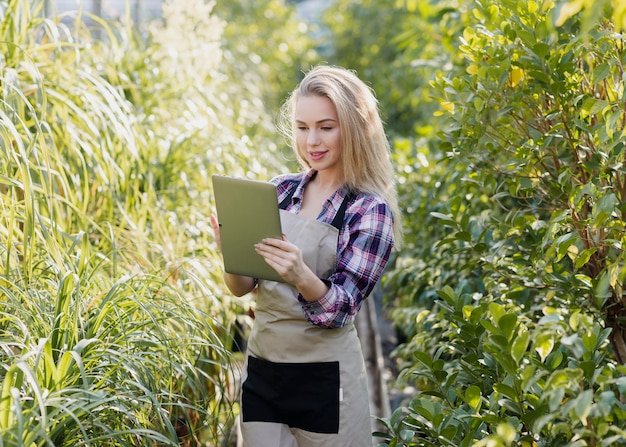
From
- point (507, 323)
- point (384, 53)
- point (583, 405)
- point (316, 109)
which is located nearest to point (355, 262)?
point (316, 109)

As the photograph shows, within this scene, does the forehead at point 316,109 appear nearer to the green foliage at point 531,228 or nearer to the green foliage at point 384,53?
the green foliage at point 531,228

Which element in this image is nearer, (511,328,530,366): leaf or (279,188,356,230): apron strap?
(511,328,530,366): leaf

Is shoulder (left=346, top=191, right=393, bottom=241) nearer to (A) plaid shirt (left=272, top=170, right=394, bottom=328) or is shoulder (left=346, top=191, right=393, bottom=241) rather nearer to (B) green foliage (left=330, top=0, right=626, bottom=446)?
(A) plaid shirt (left=272, top=170, right=394, bottom=328)

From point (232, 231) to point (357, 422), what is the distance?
2.03 feet

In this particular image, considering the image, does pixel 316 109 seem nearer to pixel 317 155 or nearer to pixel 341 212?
pixel 317 155

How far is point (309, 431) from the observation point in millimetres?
2391

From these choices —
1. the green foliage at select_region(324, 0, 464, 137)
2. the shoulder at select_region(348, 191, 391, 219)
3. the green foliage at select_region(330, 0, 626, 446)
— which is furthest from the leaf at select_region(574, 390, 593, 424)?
the green foliage at select_region(324, 0, 464, 137)

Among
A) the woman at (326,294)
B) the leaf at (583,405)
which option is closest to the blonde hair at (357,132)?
the woman at (326,294)

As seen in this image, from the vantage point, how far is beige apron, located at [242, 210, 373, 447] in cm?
237

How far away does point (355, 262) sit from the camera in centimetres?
234

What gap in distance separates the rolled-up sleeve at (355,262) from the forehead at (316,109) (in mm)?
254

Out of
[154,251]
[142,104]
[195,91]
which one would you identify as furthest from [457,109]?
[195,91]

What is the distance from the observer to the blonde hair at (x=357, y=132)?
2445 millimetres

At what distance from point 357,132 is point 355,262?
1.23 ft
